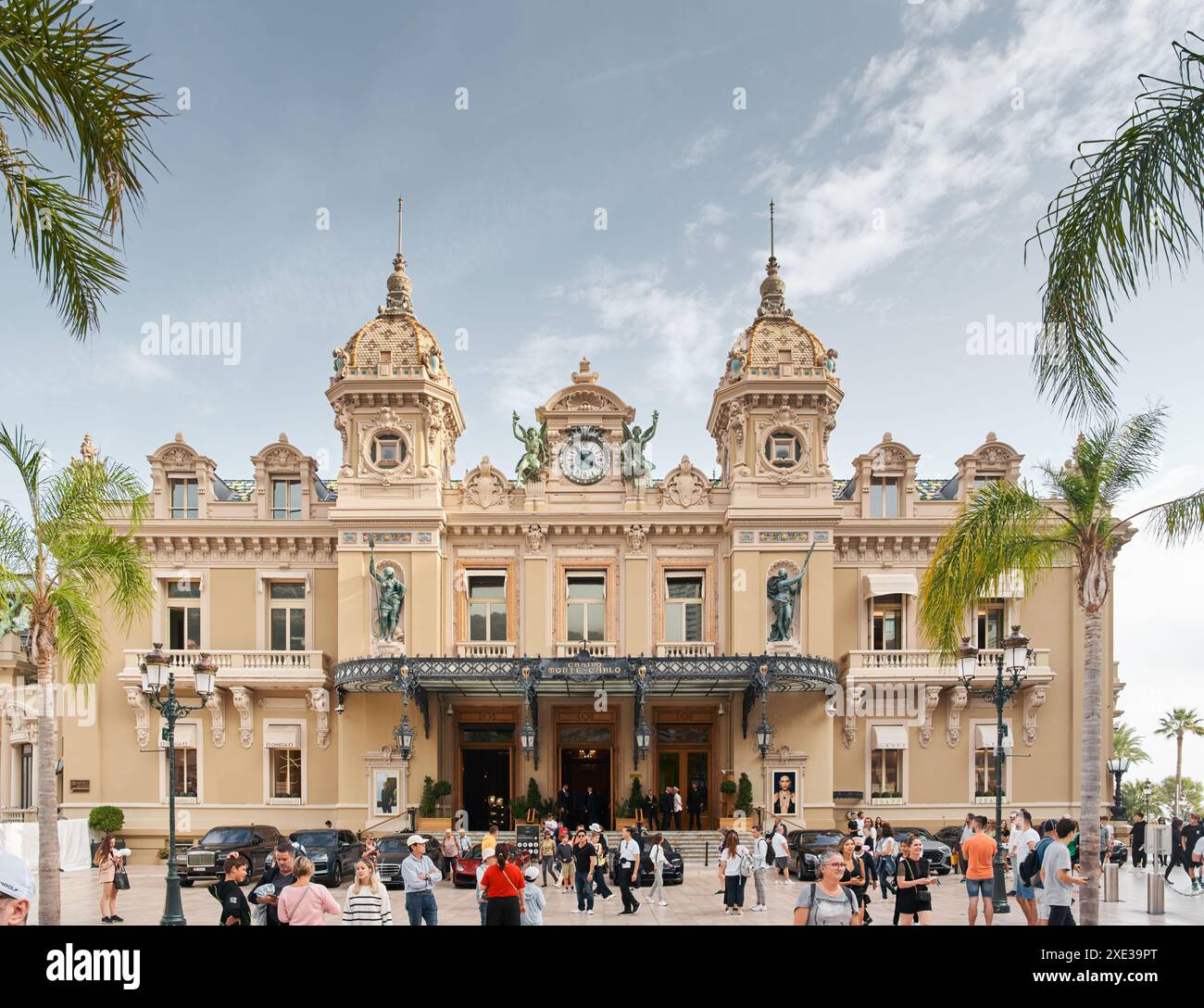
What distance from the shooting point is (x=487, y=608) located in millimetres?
35625

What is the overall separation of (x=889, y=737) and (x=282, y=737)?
1951 centimetres

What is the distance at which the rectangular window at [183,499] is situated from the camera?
3612 cm

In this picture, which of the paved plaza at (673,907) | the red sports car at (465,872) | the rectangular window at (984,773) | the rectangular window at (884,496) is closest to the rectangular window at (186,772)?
the paved plaza at (673,907)

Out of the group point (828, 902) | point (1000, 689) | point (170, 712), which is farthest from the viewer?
point (1000, 689)

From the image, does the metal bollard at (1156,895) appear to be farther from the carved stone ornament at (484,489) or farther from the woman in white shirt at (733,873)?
Answer: the carved stone ornament at (484,489)

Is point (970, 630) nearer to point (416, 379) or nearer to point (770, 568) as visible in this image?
point (770, 568)

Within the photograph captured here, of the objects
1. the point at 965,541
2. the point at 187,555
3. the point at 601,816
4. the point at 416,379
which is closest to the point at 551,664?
the point at 601,816

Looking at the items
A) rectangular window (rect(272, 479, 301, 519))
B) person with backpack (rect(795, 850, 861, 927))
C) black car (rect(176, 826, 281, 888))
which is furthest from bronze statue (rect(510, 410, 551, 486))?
person with backpack (rect(795, 850, 861, 927))

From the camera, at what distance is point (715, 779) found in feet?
116

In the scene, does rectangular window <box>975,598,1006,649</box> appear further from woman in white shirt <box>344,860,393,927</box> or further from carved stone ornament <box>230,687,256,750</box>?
Answer: woman in white shirt <box>344,860,393,927</box>

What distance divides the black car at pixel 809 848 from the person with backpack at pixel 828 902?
1667cm

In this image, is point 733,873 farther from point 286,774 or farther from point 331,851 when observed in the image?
point 286,774

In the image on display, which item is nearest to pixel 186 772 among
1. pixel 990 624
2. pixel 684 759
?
pixel 684 759
